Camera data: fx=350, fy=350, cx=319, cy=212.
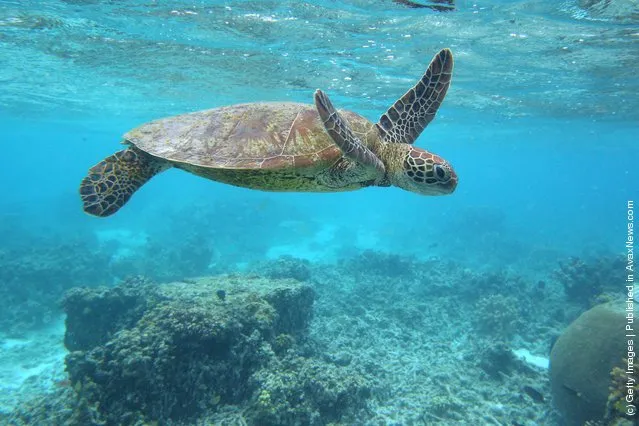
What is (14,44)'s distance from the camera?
47.6 feet

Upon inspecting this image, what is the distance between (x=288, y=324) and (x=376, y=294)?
22.8ft

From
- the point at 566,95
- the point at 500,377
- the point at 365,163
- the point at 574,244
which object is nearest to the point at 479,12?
the point at 365,163

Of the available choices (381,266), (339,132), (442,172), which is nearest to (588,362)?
(442,172)

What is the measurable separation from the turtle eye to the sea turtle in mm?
12

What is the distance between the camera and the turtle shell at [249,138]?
4.70m

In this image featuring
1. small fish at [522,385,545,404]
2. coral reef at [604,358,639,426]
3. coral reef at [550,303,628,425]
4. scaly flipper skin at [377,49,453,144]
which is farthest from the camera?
small fish at [522,385,545,404]

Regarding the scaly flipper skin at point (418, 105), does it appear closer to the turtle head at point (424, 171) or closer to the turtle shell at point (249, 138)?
the turtle shell at point (249, 138)

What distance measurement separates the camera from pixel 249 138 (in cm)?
496

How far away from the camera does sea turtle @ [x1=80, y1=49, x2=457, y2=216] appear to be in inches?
182

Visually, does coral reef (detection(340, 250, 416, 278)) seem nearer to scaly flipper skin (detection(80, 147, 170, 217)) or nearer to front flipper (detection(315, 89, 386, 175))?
scaly flipper skin (detection(80, 147, 170, 217))

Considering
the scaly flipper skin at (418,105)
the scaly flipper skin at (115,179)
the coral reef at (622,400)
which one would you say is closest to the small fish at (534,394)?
the coral reef at (622,400)

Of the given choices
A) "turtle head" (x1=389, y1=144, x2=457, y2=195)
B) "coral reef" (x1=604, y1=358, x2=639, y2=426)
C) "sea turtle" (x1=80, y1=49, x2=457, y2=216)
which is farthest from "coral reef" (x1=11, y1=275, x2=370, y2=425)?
"coral reef" (x1=604, y1=358, x2=639, y2=426)

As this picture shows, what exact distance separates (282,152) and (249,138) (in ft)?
1.94

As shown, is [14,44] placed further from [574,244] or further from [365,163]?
[574,244]
